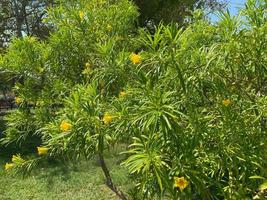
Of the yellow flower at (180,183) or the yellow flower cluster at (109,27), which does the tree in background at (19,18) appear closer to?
the yellow flower cluster at (109,27)

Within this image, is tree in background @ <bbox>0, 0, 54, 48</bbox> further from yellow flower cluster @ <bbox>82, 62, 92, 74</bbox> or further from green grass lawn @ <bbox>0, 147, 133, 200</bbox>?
yellow flower cluster @ <bbox>82, 62, 92, 74</bbox>

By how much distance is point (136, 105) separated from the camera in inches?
102

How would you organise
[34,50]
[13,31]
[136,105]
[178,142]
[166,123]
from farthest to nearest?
[13,31] → [34,50] → [136,105] → [178,142] → [166,123]

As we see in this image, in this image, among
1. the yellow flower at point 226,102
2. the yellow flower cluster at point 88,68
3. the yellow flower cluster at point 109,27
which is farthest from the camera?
the yellow flower cluster at point 109,27

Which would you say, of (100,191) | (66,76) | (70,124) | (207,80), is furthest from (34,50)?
(100,191)

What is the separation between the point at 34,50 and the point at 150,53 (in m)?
1.63

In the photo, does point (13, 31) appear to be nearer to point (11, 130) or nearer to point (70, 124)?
point (11, 130)

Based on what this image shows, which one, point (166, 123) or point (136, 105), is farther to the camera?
point (136, 105)

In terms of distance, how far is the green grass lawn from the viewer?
7113 mm

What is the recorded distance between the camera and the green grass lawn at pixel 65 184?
23.3 ft

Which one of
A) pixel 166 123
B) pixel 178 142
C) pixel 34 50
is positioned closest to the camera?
pixel 166 123

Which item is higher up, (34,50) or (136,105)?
(34,50)

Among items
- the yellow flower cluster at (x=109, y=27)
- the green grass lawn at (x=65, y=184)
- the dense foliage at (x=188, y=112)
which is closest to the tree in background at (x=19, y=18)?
the green grass lawn at (x=65, y=184)

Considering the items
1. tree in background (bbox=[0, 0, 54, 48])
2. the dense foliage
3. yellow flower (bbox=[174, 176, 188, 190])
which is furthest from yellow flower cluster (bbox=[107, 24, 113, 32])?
tree in background (bbox=[0, 0, 54, 48])
